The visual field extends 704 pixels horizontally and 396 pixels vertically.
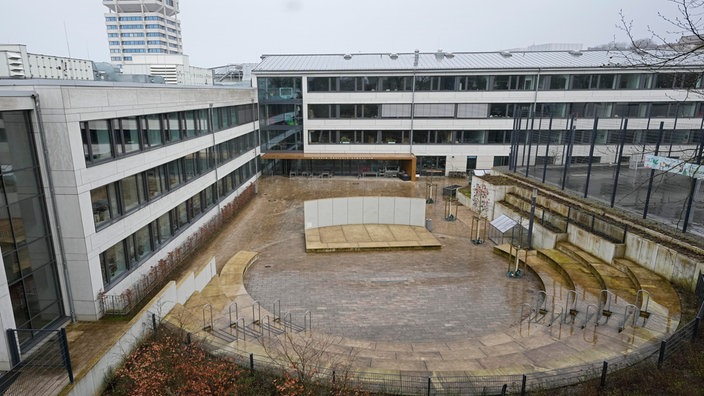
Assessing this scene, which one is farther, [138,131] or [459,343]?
[138,131]

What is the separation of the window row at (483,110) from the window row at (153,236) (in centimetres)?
1675

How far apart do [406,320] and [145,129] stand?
45.7ft

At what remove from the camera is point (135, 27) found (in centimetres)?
13525

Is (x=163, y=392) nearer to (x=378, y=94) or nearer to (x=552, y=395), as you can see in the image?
(x=552, y=395)

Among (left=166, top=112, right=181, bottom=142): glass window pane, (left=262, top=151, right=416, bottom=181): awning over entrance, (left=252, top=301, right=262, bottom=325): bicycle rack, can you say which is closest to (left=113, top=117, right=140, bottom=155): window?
(left=166, top=112, right=181, bottom=142): glass window pane

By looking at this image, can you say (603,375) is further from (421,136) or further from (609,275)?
(421,136)

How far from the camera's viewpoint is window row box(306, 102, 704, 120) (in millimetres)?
41812

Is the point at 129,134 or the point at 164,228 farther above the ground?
the point at 129,134

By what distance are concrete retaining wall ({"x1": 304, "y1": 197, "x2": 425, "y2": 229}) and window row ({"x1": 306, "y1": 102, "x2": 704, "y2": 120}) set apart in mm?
17482

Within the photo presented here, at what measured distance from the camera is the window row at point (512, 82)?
41219 mm

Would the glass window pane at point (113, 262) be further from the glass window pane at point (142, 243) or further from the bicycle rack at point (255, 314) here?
the bicycle rack at point (255, 314)

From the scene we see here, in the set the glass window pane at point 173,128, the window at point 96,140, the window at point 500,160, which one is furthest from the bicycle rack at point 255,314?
the window at point 500,160

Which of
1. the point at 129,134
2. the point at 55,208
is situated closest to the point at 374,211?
the point at 129,134

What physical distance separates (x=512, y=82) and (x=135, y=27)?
134907 millimetres
